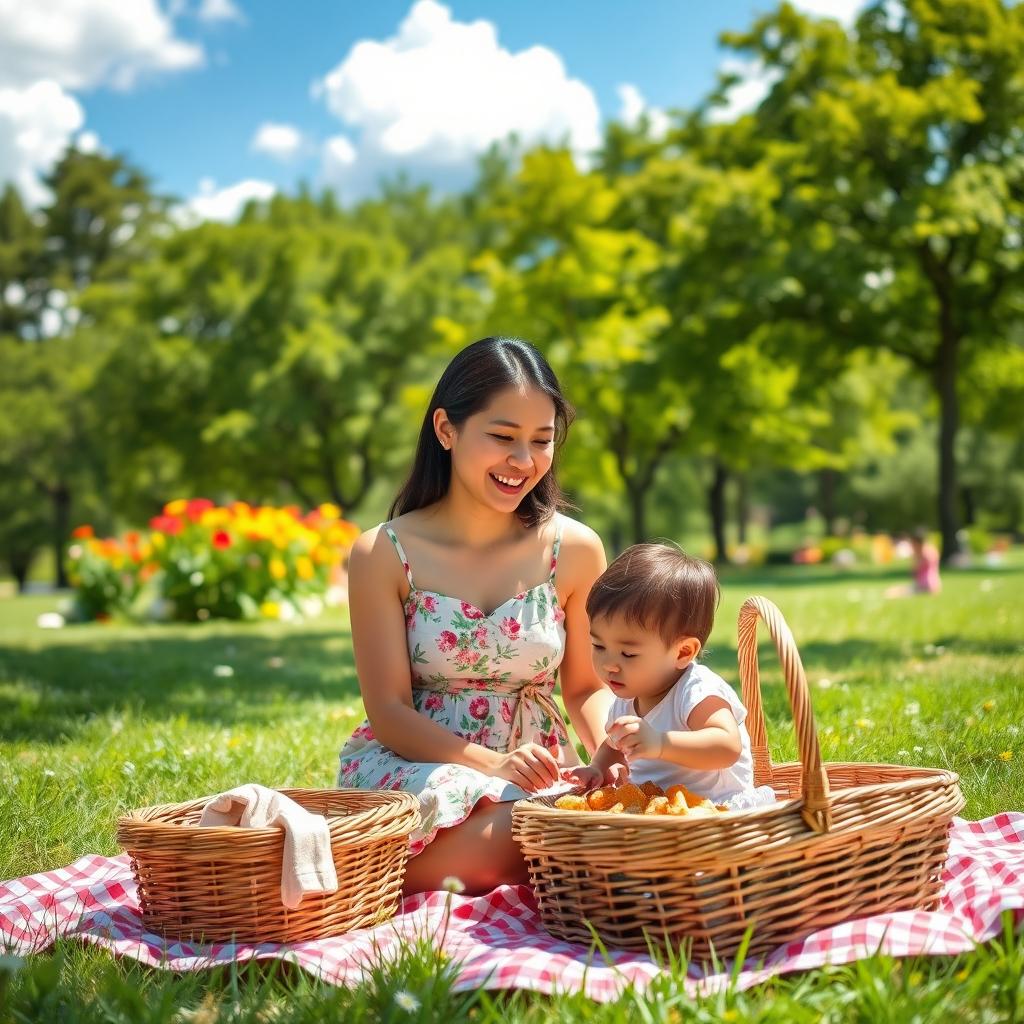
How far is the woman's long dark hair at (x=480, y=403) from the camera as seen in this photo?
11.2 feet

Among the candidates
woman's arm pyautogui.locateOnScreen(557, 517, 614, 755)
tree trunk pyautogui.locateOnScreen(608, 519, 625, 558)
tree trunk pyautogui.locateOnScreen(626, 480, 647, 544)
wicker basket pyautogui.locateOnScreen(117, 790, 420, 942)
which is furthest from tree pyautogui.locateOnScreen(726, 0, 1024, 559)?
tree trunk pyautogui.locateOnScreen(608, 519, 625, 558)

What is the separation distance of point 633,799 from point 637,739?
0.28m

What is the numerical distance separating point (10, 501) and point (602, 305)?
78.1ft

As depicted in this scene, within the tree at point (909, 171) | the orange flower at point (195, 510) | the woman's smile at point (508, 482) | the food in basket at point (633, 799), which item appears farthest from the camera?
the tree at point (909, 171)

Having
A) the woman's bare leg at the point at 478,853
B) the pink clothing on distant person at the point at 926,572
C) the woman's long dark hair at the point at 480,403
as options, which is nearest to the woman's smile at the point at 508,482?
the woman's long dark hair at the point at 480,403

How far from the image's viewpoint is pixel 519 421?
3.41 m

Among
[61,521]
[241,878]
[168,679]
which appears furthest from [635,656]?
[61,521]

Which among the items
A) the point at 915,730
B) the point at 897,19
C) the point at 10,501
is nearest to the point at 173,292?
the point at 10,501

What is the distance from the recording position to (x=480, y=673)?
359 cm

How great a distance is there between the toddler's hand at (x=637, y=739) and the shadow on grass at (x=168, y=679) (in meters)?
3.18

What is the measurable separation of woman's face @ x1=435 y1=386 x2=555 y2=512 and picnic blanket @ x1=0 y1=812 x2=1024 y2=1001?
3.75ft

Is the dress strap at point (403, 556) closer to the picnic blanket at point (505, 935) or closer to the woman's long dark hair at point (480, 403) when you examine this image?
the woman's long dark hair at point (480, 403)

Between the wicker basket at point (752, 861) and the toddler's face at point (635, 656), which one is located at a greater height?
the toddler's face at point (635, 656)

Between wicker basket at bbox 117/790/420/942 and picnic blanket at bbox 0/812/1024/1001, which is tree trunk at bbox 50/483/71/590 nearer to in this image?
picnic blanket at bbox 0/812/1024/1001
